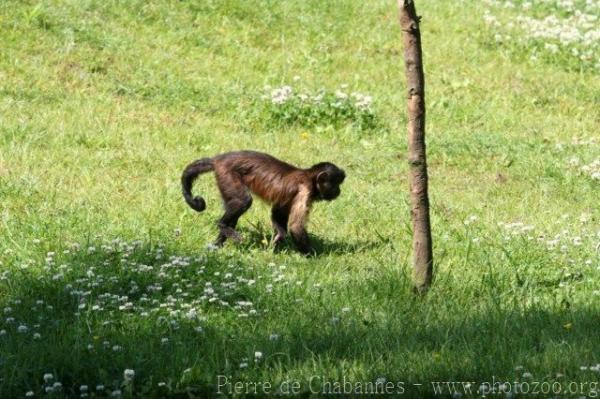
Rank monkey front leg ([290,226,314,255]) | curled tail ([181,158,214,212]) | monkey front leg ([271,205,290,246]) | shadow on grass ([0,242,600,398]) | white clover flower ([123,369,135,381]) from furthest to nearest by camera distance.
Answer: monkey front leg ([271,205,290,246])
curled tail ([181,158,214,212])
monkey front leg ([290,226,314,255])
shadow on grass ([0,242,600,398])
white clover flower ([123,369,135,381])

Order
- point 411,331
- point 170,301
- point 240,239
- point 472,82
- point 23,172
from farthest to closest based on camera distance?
point 472,82
point 23,172
point 240,239
point 170,301
point 411,331

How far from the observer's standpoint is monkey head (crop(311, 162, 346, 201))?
9.05m

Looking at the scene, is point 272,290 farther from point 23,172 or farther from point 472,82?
point 472,82

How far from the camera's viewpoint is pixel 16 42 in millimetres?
14422

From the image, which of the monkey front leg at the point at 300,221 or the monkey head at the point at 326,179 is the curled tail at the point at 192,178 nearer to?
the monkey front leg at the point at 300,221

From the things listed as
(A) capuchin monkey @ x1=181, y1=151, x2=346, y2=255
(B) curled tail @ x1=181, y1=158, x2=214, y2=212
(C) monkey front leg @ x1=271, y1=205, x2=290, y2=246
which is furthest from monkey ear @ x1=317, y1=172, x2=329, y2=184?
(B) curled tail @ x1=181, y1=158, x2=214, y2=212

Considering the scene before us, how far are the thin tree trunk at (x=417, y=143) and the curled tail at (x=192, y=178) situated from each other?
7.64ft

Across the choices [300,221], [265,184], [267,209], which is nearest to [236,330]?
[300,221]

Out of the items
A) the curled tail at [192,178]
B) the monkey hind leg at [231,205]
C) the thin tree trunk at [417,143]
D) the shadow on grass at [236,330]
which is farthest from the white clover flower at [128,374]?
the curled tail at [192,178]

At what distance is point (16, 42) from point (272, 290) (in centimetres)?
845

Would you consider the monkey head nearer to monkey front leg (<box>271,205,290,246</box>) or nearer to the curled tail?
monkey front leg (<box>271,205,290,246</box>)

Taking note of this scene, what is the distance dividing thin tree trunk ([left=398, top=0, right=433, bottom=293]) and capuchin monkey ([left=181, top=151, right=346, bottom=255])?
1.76 meters

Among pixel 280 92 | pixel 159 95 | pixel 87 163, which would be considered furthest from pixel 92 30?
pixel 87 163

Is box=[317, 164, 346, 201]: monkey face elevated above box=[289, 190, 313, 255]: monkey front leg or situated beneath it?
elevated above
